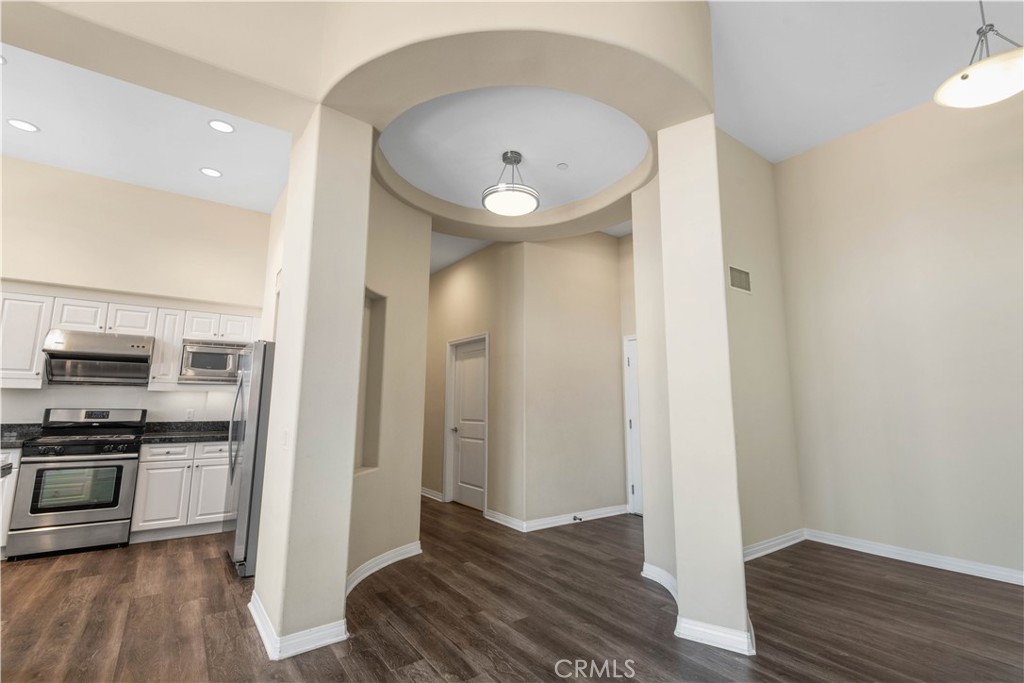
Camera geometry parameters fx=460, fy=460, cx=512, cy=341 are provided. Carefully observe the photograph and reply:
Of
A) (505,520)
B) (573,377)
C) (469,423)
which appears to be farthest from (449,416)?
(573,377)

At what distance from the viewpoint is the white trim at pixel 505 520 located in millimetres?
4750

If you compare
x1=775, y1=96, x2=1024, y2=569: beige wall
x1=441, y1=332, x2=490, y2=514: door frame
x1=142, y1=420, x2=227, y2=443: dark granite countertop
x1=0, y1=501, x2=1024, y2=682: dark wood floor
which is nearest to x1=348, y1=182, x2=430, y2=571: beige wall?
x1=0, y1=501, x2=1024, y2=682: dark wood floor

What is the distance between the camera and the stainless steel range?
367 cm

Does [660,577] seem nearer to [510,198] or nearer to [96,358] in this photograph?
[510,198]

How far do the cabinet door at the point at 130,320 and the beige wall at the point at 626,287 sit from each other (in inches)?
200

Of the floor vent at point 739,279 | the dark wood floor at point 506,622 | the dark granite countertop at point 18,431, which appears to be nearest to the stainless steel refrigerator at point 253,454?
the dark wood floor at point 506,622

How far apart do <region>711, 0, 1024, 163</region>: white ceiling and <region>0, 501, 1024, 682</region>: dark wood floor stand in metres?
3.71

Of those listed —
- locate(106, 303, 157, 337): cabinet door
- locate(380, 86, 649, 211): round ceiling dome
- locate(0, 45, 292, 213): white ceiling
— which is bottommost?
locate(106, 303, 157, 337): cabinet door

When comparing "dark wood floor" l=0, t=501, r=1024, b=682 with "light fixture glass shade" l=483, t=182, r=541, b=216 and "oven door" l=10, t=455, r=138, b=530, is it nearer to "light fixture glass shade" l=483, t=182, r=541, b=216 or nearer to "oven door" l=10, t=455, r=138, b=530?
"oven door" l=10, t=455, r=138, b=530

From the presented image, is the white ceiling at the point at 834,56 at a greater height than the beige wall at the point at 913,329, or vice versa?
the white ceiling at the point at 834,56

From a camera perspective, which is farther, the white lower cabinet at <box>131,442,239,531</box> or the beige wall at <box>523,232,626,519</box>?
the beige wall at <box>523,232,626,519</box>

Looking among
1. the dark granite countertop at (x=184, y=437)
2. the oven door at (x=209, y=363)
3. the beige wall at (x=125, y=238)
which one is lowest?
the dark granite countertop at (x=184, y=437)

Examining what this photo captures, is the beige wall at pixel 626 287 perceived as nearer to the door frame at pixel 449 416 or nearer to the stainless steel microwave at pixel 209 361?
the door frame at pixel 449 416

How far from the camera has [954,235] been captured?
3596mm
